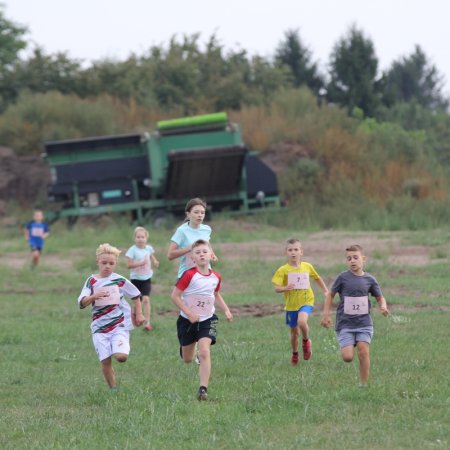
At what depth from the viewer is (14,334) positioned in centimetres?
1669

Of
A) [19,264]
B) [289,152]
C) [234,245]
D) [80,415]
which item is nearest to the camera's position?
[80,415]

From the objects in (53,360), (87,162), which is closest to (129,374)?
(53,360)

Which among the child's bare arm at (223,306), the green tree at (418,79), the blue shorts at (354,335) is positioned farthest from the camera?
the green tree at (418,79)

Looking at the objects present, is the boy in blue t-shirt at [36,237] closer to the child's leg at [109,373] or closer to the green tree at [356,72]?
the child's leg at [109,373]

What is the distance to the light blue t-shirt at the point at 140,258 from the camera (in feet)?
56.9

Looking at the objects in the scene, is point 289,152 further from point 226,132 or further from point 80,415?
point 80,415

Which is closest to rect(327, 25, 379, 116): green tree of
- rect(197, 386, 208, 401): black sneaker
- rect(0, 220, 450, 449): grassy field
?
rect(0, 220, 450, 449): grassy field

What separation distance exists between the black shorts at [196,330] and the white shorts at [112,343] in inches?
22.9

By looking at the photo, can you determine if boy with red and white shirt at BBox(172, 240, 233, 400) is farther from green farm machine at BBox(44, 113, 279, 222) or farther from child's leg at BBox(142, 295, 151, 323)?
green farm machine at BBox(44, 113, 279, 222)

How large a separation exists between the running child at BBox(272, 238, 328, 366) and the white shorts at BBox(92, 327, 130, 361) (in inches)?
85.6

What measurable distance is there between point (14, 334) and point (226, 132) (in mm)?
19762

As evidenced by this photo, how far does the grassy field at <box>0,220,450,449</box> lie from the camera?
29.7ft

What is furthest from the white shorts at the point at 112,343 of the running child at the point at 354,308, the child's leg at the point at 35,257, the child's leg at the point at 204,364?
the child's leg at the point at 35,257

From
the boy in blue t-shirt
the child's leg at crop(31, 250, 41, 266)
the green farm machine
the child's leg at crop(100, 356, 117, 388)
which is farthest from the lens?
the green farm machine
